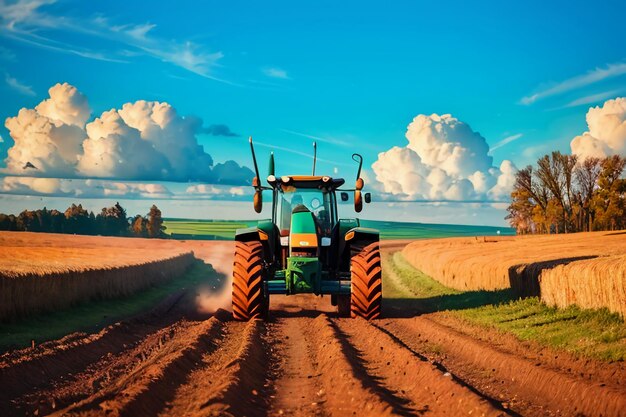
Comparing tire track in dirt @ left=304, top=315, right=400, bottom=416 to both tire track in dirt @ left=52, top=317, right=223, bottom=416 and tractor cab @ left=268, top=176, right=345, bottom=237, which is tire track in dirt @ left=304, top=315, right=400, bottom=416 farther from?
tractor cab @ left=268, top=176, right=345, bottom=237

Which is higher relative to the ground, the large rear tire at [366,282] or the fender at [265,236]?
the fender at [265,236]

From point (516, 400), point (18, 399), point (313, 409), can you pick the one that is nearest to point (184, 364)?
point (18, 399)

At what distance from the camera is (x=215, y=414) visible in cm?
795

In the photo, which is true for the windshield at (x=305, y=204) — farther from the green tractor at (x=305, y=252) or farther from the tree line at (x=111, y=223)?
the tree line at (x=111, y=223)

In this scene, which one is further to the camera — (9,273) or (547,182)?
(547,182)

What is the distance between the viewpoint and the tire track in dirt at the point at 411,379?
862cm

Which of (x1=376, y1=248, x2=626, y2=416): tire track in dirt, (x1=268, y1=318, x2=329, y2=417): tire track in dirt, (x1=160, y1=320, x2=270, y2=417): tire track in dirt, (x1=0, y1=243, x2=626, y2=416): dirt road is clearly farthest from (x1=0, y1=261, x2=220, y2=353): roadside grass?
(x1=376, y1=248, x2=626, y2=416): tire track in dirt

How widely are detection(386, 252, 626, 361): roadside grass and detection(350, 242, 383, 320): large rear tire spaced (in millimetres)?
2637

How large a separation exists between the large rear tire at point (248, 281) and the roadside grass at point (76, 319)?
3687mm

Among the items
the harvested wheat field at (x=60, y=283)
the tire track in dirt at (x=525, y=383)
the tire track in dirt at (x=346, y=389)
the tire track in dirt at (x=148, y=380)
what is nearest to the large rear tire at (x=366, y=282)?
the tire track in dirt at (x=525, y=383)

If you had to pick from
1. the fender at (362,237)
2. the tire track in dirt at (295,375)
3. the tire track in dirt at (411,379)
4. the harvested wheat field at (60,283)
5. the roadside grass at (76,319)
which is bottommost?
the roadside grass at (76,319)

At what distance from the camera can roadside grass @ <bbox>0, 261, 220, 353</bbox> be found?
1642 centimetres

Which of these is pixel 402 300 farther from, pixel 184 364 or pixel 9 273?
pixel 184 364

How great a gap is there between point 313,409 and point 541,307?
11.6 metres
